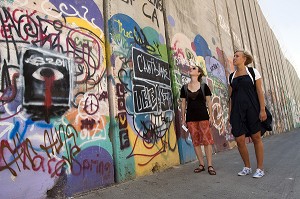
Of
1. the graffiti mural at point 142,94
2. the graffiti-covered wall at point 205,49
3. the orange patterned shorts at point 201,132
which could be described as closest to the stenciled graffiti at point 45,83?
the graffiti mural at point 142,94

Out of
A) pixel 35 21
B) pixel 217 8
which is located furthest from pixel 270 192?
pixel 217 8

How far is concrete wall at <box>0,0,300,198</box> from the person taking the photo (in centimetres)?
267

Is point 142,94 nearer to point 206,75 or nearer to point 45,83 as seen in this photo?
point 45,83

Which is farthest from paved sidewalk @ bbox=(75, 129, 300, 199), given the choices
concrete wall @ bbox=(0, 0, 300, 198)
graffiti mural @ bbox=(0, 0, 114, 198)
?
graffiti mural @ bbox=(0, 0, 114, 198)

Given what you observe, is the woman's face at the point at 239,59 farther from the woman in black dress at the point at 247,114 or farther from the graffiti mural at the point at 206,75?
the graffiti mural at the point at 206,75

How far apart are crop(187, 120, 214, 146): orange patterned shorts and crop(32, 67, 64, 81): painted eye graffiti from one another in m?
2.11

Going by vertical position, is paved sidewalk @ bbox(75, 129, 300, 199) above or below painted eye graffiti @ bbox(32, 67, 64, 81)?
below

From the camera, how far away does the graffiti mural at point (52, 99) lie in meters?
2.62

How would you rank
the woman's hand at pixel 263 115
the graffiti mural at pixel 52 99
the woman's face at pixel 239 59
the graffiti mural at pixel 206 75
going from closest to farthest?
the graffiti mural at pixel 52 99 < the woman's hand at pixel 263 115 < the woman's face at pixel 239 59 < the graffiti mural at pixel 206 75

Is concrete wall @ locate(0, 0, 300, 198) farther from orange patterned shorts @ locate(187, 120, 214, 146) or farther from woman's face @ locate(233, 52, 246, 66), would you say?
woman's face @ locate(233, 52, 246, 66)

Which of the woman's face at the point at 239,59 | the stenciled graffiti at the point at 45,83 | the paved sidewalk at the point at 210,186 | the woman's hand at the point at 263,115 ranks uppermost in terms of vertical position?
the woman's face at the point at 239,59

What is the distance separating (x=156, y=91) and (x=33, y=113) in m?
2.41

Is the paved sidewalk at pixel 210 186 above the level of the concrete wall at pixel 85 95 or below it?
below

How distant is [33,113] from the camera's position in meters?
2.77
